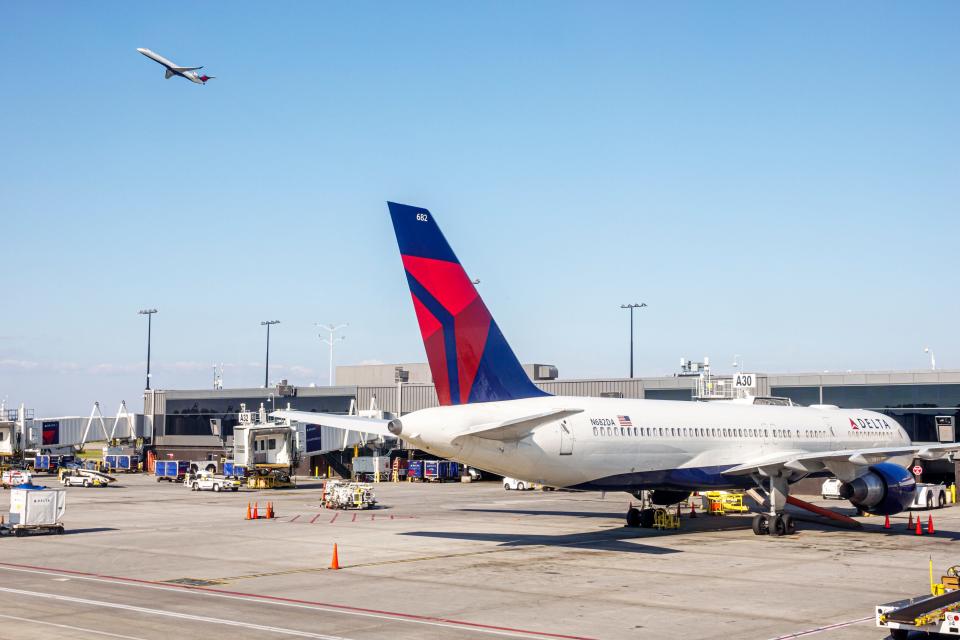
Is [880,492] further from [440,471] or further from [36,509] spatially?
[440,471]

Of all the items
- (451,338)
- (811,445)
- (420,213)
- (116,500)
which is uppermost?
(420,213)

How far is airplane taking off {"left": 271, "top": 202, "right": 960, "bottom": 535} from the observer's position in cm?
2998

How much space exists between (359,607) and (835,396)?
54.6 metres

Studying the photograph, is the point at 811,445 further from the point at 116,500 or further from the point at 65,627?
the point at 116,500

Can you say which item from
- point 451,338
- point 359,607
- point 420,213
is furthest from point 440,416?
point 359,607

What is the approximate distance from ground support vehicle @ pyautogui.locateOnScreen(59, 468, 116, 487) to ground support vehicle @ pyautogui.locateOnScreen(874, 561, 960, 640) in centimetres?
6369

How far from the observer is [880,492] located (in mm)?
37594

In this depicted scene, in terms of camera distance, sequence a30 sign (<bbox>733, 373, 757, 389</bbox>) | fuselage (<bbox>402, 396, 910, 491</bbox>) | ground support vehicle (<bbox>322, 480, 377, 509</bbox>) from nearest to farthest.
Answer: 1. fuselage (<bbox>402, 396, 910, 491</bbox>)
2. ground support vehicle (<bbox>322, 480, 377, 509</bbox>)
3. a30 sign (<bbox>733, 373, 757, 389</bbox>)

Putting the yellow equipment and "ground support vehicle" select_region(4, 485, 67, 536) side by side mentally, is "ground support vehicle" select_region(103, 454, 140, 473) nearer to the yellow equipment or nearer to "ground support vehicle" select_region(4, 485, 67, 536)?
"ground support vehicle" select_region(4, 485, 67, 536)

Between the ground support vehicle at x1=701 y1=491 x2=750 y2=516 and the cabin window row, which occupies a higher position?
the cabin window row

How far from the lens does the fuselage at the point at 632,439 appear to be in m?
29.9

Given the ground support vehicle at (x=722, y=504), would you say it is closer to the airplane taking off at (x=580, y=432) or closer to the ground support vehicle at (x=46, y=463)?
the airplane taking off at (x=580, y=432)

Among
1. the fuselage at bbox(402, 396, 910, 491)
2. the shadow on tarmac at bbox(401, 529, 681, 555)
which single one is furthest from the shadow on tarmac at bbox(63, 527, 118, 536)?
the fuselage at bbox(402, 396, 910, 491)

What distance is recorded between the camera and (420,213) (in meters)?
30.4
